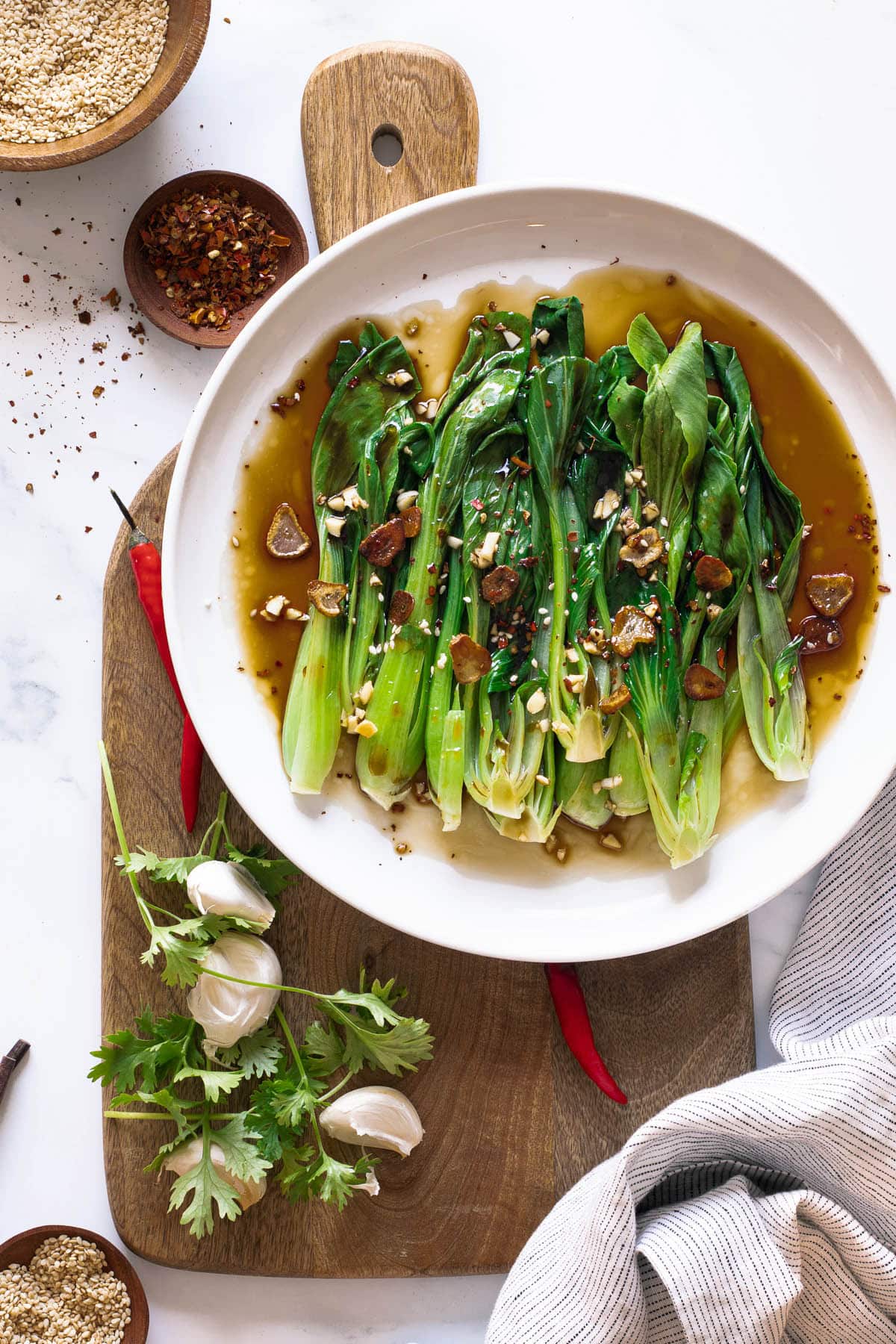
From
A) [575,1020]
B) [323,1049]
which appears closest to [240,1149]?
[323,1049]

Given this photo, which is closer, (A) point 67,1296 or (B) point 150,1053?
(B) point 150,1053

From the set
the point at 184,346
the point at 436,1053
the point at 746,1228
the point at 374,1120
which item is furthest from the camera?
the point at 184,346

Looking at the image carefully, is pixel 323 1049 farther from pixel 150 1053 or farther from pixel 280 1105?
pixel 150 1053

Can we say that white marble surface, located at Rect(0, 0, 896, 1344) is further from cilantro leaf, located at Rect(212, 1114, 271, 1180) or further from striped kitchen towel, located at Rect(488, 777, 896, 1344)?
cilantro leaf, located at Rect(212, 1114, 271, 1180)

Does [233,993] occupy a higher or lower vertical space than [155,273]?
lower

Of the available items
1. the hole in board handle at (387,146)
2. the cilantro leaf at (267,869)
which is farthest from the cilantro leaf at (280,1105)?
the hole in board handle at (387,146)

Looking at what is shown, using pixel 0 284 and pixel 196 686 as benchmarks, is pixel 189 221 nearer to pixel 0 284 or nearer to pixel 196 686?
pixel 0 284
